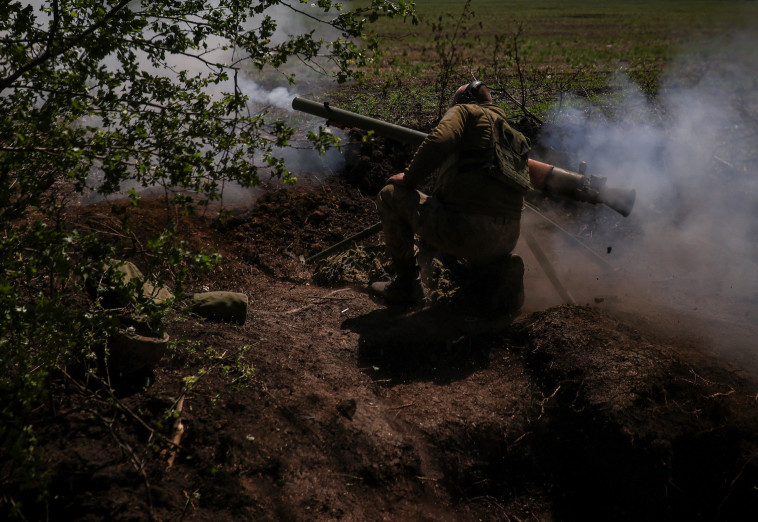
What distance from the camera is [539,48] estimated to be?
15445 millimetres

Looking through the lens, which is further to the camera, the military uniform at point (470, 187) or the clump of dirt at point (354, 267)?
the clump of dirt at point (354, 267)

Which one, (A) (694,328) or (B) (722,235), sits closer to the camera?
(A) (694,328)

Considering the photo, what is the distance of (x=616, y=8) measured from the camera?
2675 centimetres

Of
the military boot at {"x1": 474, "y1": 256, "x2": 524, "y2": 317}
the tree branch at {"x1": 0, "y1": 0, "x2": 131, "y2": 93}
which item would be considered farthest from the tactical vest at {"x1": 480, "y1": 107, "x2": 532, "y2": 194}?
the tree branch at {"x1": 0, "y1": 0, "x2": 131, "y2": 93}

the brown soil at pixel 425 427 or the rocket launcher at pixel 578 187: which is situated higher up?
the rocket launcher at pixel 578 187

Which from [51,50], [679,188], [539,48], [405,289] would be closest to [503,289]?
[405,289]

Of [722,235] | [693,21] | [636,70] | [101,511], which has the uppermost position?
[693,21]

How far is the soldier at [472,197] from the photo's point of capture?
428 centimetres

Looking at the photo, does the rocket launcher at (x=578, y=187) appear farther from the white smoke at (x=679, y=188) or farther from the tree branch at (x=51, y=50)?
the tree branch at (x=51, y=50)

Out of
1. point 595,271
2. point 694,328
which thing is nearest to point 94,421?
point 694,328

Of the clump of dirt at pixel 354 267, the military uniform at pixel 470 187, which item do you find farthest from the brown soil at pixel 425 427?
the clump of dirt at pixel 354 267

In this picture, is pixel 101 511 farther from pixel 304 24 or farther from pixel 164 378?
pixel 304 24

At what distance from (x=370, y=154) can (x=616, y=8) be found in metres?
24.8

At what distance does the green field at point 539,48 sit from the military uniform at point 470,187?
0.65 m
